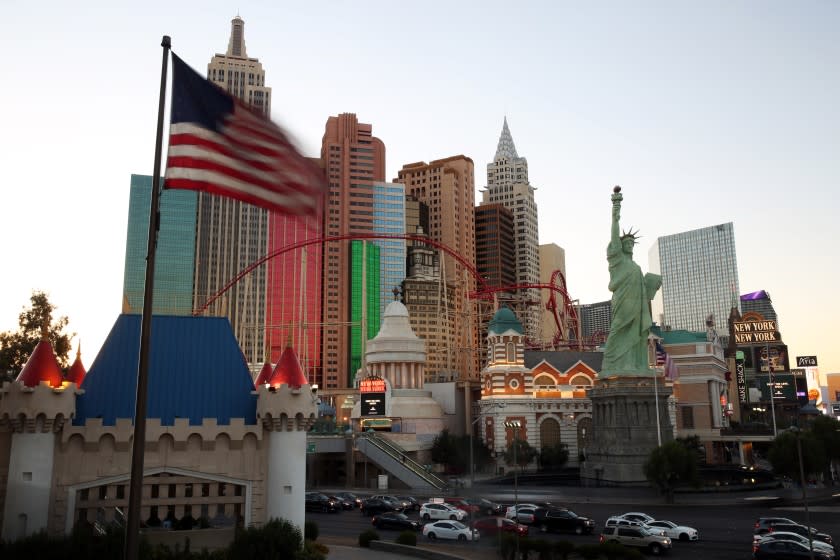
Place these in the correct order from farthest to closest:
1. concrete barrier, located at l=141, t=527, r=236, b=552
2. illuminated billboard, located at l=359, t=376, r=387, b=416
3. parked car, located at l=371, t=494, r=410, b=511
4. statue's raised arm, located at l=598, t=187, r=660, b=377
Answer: illuminated billboard, located at l=359, t=376, r=387, b=416 → statue's raised arm, located at l=598, t=187, r=660, b=377 → parked car, located at l=371, t=494, r=410, b=511 → concrete barrier, located at l=141, t=527, r=236, b=552

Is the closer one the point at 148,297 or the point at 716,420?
the point at 148,297

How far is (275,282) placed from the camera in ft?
547

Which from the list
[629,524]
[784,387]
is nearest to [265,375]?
[629,524]

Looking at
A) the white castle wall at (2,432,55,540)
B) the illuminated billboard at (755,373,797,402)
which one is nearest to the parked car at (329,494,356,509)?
the white castle wall at (2,432,55,540)

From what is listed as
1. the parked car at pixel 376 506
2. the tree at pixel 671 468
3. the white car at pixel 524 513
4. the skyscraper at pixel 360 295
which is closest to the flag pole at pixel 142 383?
the white car at pixel 524 513

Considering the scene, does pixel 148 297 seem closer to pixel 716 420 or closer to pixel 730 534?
pixel 730 534

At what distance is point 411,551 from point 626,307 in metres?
47.8

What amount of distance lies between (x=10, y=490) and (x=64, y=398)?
2.97m

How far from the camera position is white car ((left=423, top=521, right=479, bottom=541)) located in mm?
34312

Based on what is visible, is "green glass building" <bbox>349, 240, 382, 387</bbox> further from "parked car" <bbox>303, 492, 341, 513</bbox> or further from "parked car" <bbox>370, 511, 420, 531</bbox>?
"parked car" <bbox>370, 511, 420, 531</bbox>

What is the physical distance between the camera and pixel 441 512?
132 ft

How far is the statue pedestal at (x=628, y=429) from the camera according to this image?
65625 mm

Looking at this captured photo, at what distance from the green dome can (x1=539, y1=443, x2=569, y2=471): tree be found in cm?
1427

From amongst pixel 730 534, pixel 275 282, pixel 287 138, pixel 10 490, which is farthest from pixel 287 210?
pixel 275 282
